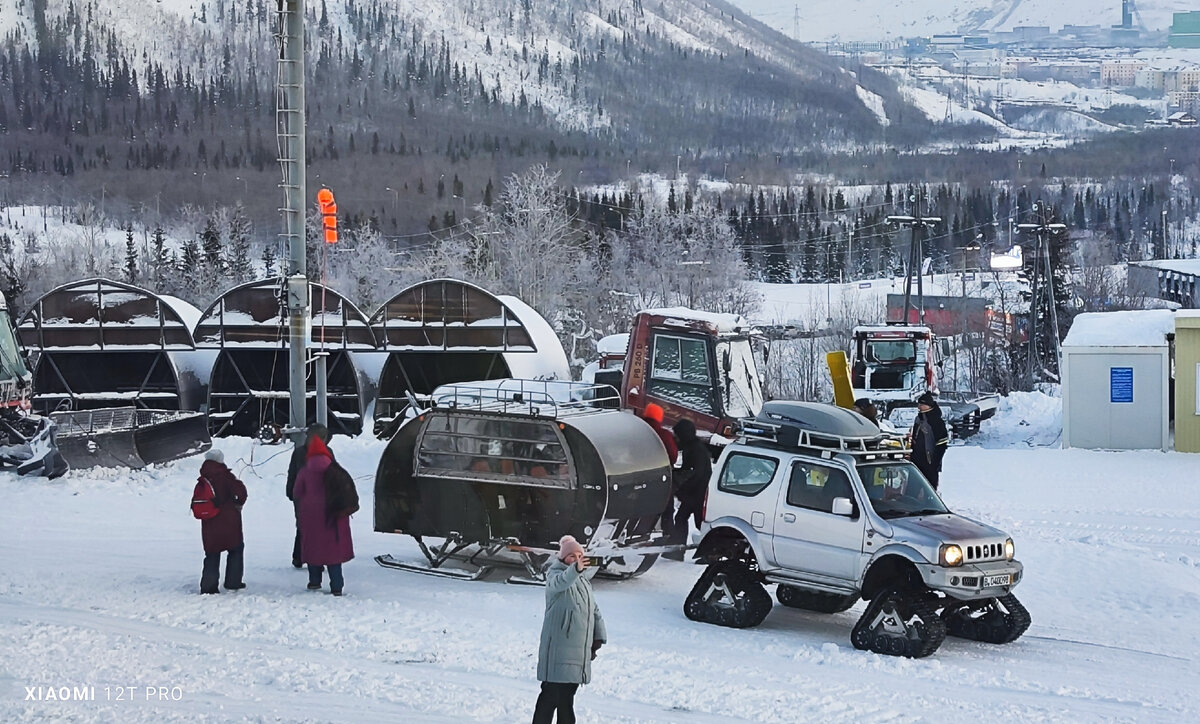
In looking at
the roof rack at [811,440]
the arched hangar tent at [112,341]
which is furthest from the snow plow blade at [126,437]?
the roof rack at [811,440]

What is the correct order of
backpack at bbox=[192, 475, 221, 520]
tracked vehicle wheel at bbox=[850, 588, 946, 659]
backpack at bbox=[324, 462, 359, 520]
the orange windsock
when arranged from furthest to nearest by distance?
the orange windsock < backpack at bbox=[324, 462, 359, 520] < backpack at bbox=[192, 475, 221, 520] < tracked vehicle wheel at bbox=[850, 588, 946, 659]

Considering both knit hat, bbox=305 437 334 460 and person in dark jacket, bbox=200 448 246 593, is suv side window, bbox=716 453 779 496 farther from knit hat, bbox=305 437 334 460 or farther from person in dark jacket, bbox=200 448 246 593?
person in dark jacket, bbox=200 448 246 593

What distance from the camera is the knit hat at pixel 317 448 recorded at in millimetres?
12969

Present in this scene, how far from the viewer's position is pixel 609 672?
10273mm

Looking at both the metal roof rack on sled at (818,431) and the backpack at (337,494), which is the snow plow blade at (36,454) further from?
the metal roof rack on sled at (818,431)

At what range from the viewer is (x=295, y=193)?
18.3m

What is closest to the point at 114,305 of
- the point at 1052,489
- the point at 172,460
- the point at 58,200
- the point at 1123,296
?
the point at 172,460

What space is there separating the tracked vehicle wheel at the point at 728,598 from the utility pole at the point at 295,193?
755cm

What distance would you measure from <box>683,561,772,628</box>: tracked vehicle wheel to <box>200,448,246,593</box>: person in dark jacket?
13.9 feet

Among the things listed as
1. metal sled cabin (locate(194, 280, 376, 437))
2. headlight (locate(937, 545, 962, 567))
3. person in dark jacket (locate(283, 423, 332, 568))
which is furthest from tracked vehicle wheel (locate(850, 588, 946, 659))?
metal sled cabin (locate(194, 280, 376, 437))

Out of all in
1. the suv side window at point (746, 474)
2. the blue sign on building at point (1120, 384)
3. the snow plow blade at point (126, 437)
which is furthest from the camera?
the blue sign on building at point (1120, 384)

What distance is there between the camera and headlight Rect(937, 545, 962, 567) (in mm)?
11242

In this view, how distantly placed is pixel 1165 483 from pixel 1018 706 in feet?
43.8

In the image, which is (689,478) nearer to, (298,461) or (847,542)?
(847,542)
